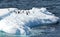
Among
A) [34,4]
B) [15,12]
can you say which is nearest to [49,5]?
[34,4]

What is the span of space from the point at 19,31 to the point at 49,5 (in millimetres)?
11634

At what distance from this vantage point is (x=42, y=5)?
24.2 m

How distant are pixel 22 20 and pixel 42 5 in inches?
381

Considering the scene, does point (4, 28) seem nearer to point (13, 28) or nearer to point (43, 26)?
point (13, 28)

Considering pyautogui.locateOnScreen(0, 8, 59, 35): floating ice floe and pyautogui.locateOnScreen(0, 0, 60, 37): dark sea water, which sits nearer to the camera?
pyautogui.locateOnScreen(0, 8, 59, 35): floating ice floe

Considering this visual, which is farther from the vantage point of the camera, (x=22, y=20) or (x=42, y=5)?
(x=42, y=5)

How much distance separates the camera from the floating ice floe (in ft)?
42.6

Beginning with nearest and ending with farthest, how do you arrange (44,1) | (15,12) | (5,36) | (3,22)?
1. (5,36)
2. (3,22)
3. (15,12)
4. (44,1)

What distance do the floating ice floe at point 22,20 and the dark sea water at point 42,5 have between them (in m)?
0.32

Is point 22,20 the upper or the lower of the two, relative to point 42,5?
lower

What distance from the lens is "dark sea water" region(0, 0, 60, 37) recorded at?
14.3 meters

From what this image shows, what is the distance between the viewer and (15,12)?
16.5m

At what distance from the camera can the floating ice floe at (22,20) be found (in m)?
13.0

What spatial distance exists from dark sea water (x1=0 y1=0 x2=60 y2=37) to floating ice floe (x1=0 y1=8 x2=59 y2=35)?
1.04 feet
